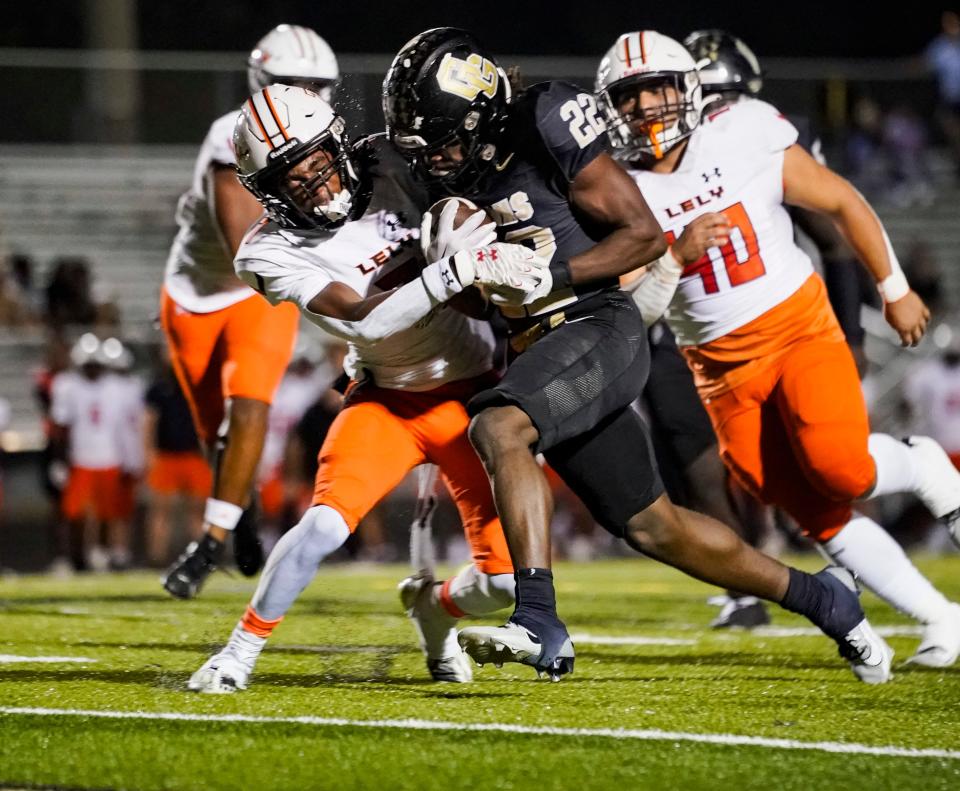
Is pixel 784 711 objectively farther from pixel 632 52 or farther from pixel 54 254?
pixel 54 254

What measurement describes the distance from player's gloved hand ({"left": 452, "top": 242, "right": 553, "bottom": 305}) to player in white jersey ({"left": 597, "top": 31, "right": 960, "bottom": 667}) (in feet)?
2.92

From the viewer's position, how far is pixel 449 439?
4.00 m

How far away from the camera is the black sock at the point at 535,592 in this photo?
Result: 139 inches

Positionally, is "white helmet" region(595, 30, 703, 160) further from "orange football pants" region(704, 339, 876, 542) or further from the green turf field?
the green turf field

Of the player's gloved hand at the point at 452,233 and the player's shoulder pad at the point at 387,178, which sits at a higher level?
the player's shoulder pad at the point at 387,178

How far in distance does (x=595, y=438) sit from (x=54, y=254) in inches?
385

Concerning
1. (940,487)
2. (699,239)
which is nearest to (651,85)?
(699,239)

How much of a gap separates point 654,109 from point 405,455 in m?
1.27

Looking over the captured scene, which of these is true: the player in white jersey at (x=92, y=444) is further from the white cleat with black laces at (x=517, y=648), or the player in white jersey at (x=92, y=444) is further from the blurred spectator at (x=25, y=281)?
the white cleat with black laces at (x=517, y=648)

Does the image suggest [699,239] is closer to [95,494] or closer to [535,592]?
[535,592]

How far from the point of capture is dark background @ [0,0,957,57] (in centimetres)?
1741

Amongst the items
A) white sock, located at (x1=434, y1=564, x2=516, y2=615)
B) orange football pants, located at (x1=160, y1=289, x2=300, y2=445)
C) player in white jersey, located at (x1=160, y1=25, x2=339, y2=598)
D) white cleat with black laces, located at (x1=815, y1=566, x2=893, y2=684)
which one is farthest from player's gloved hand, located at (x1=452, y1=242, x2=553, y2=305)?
orange football pants, located at (x1=160, y1=289, x2=300, y2=445)

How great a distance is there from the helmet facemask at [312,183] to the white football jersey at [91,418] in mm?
6853

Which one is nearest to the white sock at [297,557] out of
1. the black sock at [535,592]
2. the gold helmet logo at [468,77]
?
the black sock at [535,592]
